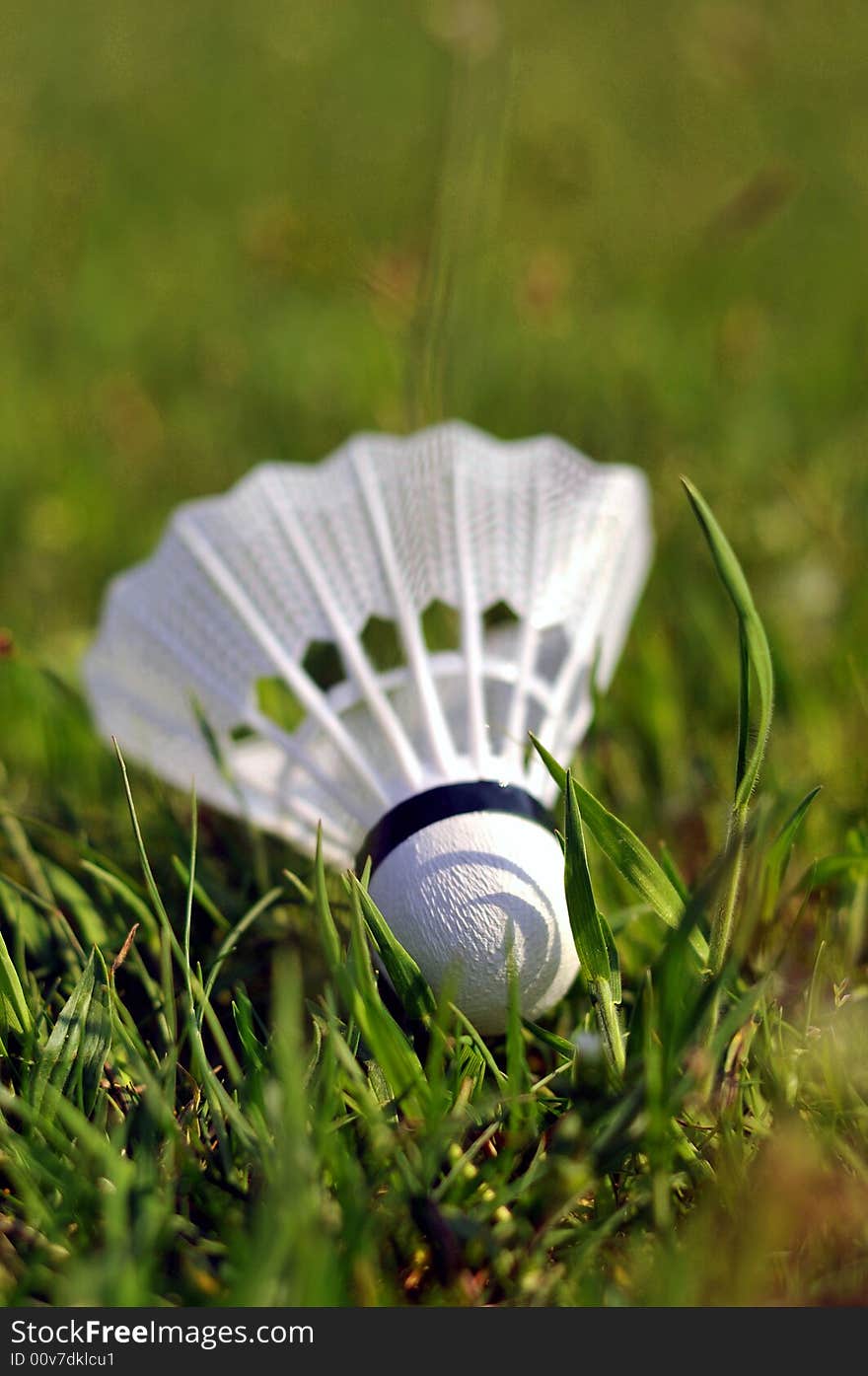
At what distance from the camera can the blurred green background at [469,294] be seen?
1.50 m

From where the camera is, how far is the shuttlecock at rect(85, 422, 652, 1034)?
95 centimetres

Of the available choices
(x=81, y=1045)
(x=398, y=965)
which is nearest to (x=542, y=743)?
(x=398, y=965)

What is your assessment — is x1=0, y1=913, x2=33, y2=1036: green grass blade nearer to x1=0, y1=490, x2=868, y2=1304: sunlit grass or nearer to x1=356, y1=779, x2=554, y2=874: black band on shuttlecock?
x1=0, y1=490, x2=868, y2=1304: sunlit grass

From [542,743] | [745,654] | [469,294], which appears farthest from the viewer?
[469,294]

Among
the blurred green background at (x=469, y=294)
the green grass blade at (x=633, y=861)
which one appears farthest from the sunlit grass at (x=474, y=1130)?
the blurred green background at (x=469, y=294)

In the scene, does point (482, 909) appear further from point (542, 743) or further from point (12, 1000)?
point (12, 1000)

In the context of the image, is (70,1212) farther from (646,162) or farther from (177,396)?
(646,162)

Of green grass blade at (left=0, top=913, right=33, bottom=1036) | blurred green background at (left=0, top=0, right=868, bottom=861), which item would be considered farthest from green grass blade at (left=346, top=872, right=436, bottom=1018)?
blurred green background at (left=0, top=0, right=868, bottom=861)

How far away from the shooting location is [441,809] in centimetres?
95

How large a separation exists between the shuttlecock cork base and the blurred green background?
13.3 inches

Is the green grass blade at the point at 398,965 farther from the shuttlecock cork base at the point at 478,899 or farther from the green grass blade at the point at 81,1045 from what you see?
the green grass blade at the point at 81,1045

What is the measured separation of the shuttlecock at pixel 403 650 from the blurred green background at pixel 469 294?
15 cm

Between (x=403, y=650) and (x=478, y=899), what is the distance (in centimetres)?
37

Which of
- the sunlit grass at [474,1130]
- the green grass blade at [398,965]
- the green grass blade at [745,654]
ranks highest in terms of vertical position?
the green grass blade at [745,654]
